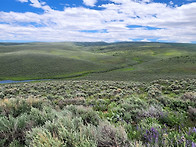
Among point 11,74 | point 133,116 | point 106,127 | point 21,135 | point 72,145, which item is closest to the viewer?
point 72,145

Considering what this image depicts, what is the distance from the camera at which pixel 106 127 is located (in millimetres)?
2939

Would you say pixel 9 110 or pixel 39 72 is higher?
pixel 9 110

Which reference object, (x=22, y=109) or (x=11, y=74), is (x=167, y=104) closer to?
(x=22, y=109)

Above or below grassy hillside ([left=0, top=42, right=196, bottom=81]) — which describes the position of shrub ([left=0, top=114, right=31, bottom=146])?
above

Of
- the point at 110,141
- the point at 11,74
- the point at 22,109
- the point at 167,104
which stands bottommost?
the point at 11,74

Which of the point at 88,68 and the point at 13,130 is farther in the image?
the point at 88,68

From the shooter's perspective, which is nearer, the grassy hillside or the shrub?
the shrub

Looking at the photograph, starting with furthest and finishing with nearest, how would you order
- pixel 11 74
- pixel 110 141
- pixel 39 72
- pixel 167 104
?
pixel 39 72 < pixel 11 74 < pixel 167 104 < pixel 110 141

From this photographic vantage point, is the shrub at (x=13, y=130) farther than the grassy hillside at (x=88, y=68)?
No

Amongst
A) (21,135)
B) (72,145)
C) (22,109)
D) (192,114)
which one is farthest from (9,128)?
(192,114)

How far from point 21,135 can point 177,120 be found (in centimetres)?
496

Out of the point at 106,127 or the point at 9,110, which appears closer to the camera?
the point at 106,127

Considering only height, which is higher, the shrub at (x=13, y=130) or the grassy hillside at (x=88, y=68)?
the shrub at (x=13, y=130)

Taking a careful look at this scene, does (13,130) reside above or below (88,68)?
above
